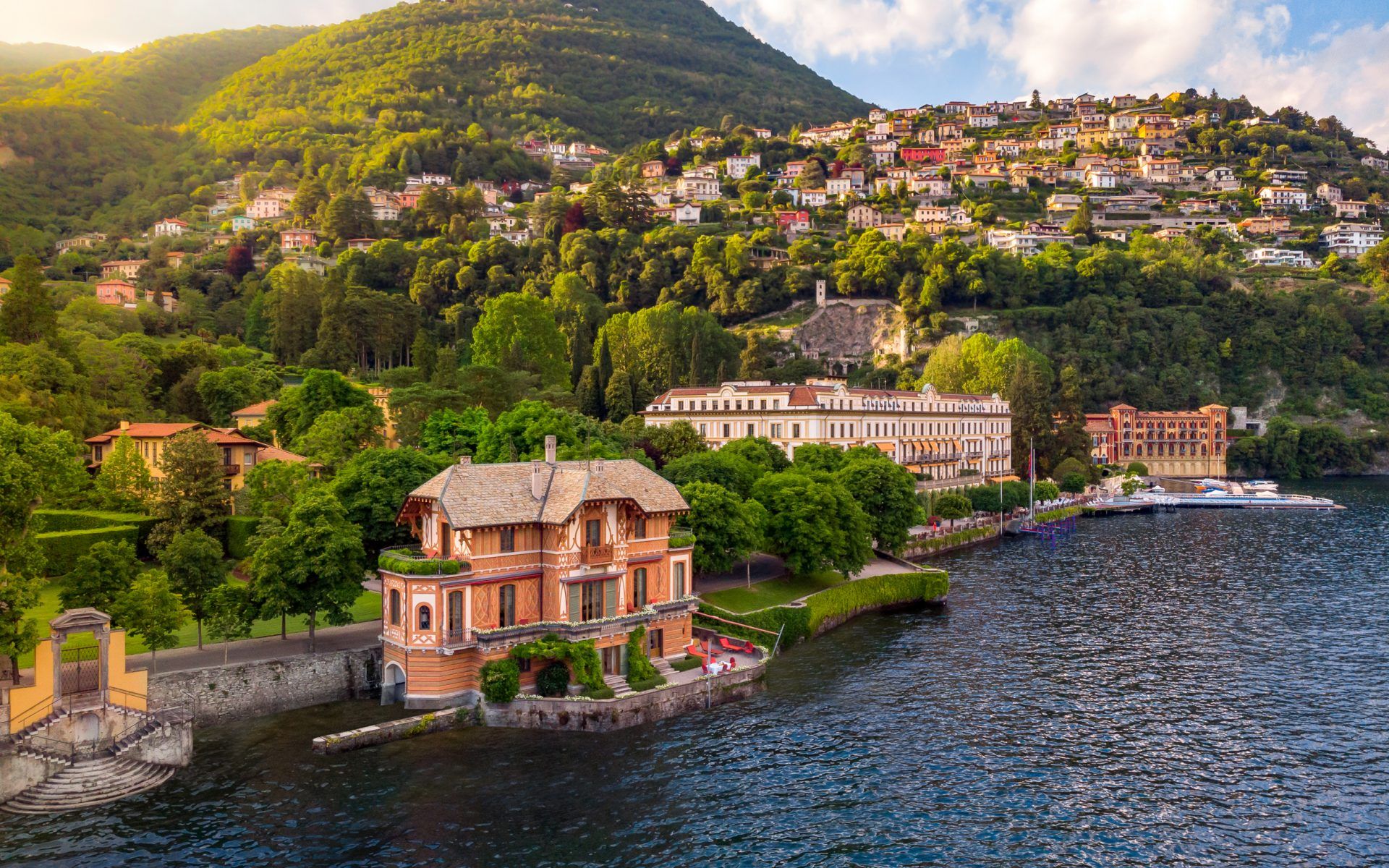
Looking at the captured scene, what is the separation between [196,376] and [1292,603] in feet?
301

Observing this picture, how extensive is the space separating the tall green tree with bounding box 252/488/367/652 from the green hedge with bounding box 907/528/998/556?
51563 mm

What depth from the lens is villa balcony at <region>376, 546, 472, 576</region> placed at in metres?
40.3

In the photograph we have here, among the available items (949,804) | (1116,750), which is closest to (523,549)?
(949,804)

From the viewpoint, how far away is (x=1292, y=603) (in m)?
67.0

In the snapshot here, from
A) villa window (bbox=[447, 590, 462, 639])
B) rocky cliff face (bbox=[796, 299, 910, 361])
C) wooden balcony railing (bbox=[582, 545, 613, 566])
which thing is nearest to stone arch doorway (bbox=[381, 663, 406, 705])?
villa window (bbox=[447, 590, 462, 639])

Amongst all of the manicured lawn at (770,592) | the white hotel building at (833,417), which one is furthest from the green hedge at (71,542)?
the white hotel building at (833,417)

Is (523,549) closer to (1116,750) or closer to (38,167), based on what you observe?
(1116,750)

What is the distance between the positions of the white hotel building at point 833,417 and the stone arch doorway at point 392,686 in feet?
184

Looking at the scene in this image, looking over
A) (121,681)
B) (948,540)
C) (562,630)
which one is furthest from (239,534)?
(948,540)

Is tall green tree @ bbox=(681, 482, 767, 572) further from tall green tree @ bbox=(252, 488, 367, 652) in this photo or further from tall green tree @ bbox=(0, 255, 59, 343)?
tall green tree @ bbox=(0, 255, 59, 343)

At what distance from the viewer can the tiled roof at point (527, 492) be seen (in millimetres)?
41844

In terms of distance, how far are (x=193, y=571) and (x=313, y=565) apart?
18.6ft

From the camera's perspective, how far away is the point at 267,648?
43.8 m

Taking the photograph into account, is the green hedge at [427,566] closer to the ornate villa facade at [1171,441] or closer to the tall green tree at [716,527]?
the tall green tree at [716,527]
